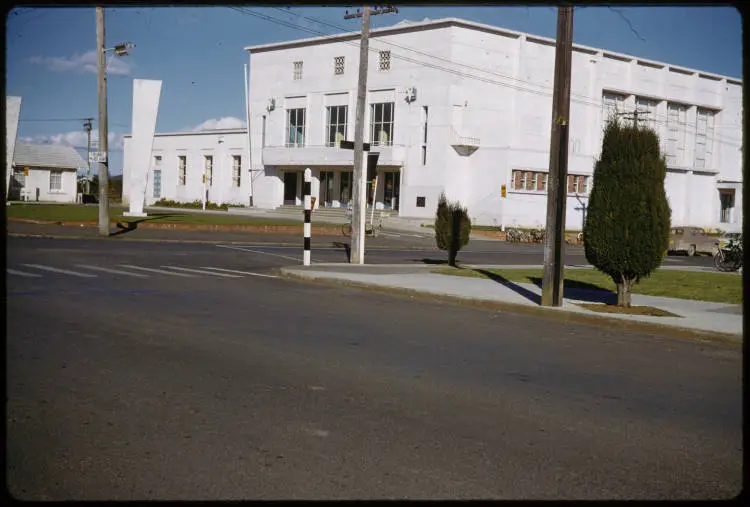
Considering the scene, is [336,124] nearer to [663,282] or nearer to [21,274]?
[663,282]

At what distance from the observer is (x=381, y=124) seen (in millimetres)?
59531

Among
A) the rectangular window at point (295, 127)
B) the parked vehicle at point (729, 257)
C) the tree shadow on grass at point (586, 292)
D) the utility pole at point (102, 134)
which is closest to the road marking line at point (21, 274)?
the tree shadow on grass at point (586, 292)

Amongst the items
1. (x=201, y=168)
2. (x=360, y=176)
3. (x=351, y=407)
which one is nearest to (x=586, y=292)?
(x=360, y=176)

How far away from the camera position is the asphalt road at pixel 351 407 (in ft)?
16.4

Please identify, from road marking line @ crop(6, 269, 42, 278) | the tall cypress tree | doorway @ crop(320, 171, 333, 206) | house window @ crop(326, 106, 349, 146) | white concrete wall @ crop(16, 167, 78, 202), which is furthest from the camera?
white concrete wall @ crop(16, 167, 78, 202)

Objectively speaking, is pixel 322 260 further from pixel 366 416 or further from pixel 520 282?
pixel 366 416

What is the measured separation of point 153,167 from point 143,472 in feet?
250

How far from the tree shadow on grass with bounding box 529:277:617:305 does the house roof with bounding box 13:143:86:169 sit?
65.9m

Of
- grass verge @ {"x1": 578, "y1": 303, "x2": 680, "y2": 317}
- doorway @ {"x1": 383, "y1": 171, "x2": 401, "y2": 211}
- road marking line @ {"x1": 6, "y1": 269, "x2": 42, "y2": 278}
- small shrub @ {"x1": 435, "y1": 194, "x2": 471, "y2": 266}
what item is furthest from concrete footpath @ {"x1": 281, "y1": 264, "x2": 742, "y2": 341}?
doorway @ {"x1": 383, "y1": 171, "x2": 401, "y2": 211}

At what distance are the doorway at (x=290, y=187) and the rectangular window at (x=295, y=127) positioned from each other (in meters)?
2.76

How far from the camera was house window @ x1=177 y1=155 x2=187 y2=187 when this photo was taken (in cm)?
7562

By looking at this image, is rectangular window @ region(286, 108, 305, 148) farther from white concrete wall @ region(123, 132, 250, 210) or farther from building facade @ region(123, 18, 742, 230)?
white concrete wall @ region(123, 132, 250, 210)

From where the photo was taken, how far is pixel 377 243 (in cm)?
3675

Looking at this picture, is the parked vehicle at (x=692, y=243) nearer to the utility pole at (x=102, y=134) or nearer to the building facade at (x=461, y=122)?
the building facade at (x=461, y=122)
